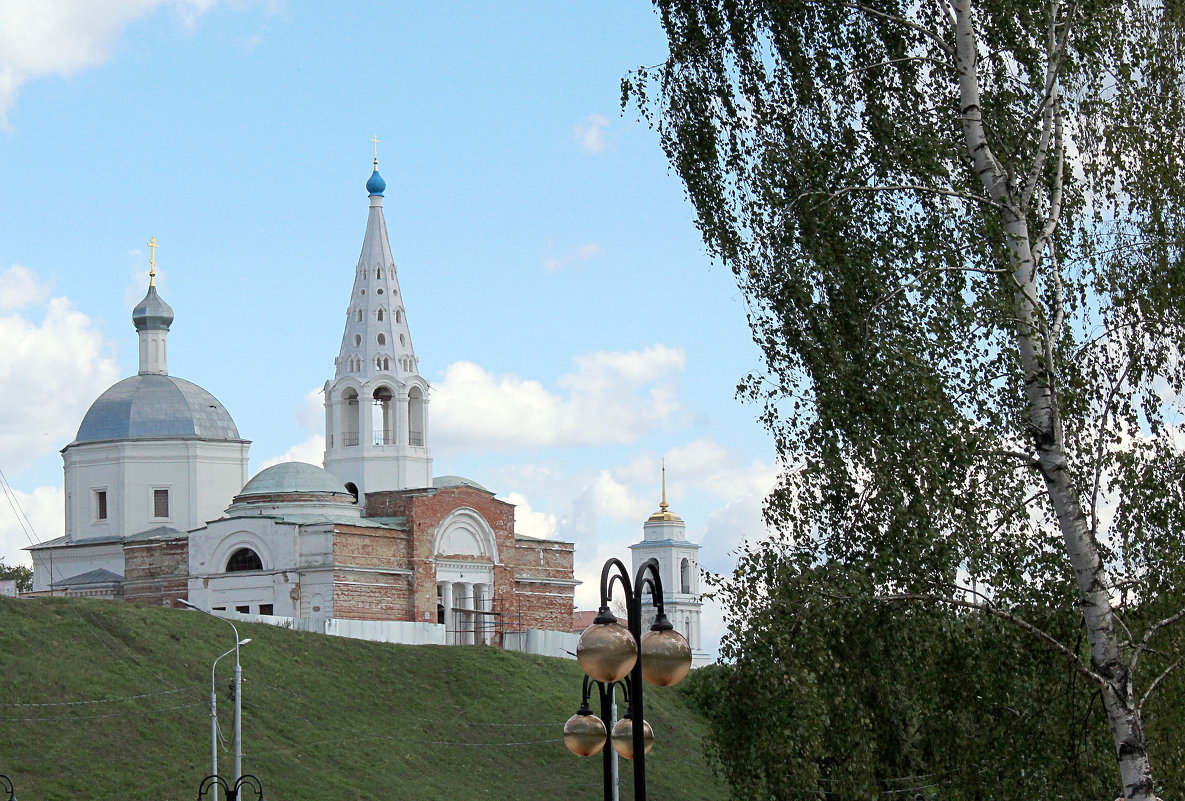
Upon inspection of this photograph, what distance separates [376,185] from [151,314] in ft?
30.3

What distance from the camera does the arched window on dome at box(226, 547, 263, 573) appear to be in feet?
165

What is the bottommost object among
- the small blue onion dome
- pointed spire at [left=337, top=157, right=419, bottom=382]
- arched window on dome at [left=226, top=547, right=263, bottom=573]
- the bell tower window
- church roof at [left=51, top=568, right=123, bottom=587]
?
church roof at [left=51, top=568, right=123, bottom=587]

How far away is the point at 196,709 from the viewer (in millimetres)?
39062

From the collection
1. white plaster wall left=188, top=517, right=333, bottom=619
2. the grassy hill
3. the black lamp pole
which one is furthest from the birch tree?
white plaster wall left=188, top=517, right=333, bottom=619

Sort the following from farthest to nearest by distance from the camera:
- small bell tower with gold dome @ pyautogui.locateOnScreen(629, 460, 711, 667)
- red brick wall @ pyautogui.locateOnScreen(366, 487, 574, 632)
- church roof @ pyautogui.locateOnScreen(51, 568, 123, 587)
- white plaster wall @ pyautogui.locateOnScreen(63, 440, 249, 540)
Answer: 1. small bell tower with gold dome @ pyautogui.locateOnScreen(629, 460, 711, 667)
2. white plaster wall @ pyautogui.locateOnScreen(63, 440, 249, 540)
3. church roof @ pyautogui.locateOnScreen(51, 568, 123, 587)
4. red brick wall @ pyautogui.locateOnScreen(366, 487, 574, 632)

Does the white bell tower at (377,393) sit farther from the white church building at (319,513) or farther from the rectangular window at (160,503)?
the rectangular window at (160,503)

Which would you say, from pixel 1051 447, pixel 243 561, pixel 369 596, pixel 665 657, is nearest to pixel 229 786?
pixel 369 596

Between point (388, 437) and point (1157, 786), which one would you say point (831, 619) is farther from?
point (388, 437)

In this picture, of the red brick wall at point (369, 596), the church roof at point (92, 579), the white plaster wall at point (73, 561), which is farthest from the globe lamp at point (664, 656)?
the white plaster wall at point (73, 561)

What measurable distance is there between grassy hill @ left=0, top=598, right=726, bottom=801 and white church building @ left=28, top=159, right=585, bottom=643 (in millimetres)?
3076

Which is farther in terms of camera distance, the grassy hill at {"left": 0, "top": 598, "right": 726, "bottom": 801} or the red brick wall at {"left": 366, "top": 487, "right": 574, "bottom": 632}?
the red brick wall at {"left": 366, "top": 487, "right": 574, "bottom": 632}

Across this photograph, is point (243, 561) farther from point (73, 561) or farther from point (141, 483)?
point (73, 561)

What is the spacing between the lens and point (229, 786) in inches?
1344

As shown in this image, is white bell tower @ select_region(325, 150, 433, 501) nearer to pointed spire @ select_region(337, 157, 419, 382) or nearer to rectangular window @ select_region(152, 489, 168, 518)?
pointed spire @ select_region(337, 157, 419, 382)
